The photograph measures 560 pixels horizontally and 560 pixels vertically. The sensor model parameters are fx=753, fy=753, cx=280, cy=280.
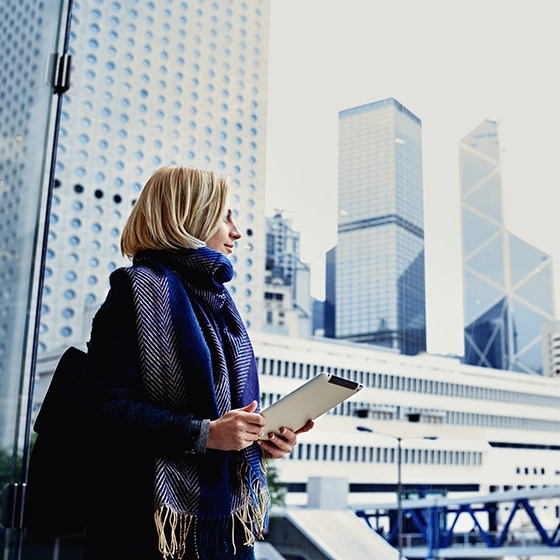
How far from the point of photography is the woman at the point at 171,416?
0.71 metres

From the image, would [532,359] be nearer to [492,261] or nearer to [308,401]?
[492,261]

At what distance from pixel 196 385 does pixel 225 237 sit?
20cm

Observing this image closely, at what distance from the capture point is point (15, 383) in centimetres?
189

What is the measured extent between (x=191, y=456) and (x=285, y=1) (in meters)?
3.59

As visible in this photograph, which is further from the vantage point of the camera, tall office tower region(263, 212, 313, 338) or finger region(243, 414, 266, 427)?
tall office tower region(263, 212, 313, 338)

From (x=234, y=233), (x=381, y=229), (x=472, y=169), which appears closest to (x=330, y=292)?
(x=381, y=229)

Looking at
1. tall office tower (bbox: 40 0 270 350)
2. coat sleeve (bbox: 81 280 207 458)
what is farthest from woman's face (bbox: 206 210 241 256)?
tall office tower (bbox: 40 0 270 350)

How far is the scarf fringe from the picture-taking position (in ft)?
2.28

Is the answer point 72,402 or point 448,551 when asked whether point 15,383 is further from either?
point 448,551

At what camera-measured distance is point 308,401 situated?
2.52ft

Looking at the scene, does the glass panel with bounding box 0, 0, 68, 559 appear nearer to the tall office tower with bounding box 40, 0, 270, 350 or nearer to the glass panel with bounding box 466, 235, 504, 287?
the tall office tower with bounding box 40, 0, 270, 350

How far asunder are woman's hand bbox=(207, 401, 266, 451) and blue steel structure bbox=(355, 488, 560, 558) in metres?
2.95

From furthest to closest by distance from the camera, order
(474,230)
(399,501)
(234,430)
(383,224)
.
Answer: (399,501) < (383,224) < (474,230) < (234,430)

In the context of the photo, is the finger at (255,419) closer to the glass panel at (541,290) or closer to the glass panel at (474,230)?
the glass panel at (541,290)
